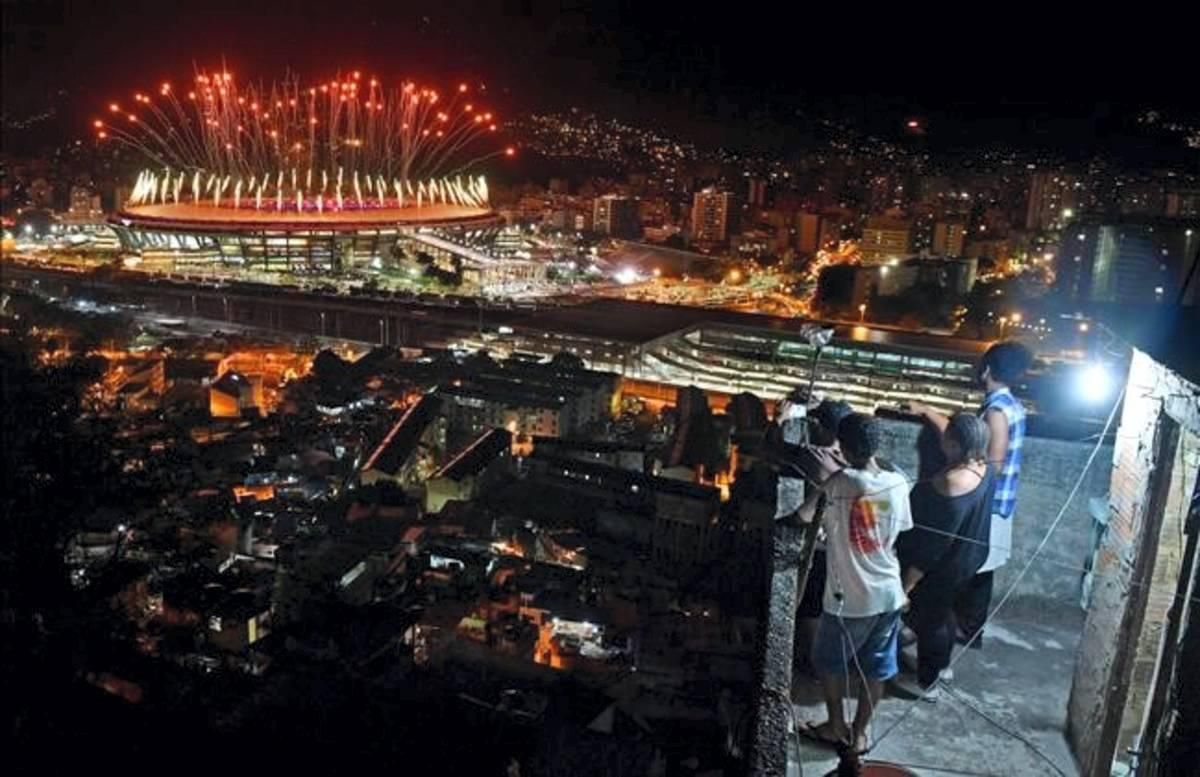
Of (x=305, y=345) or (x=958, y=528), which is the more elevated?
(x=958, y=528)

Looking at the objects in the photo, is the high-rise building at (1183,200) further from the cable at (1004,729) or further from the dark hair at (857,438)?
the dark hair at (857,438)

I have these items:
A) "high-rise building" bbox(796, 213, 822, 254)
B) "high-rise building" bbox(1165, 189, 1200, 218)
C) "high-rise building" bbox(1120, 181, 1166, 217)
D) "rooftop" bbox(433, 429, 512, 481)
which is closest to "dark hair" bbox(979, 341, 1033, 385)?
"high-rise building" bbox(1165, 189, 1200, 218)

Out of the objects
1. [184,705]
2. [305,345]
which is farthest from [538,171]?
[184,705]

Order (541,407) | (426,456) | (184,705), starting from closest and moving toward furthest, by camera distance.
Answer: (184,705)
(426,456)
(541,407)

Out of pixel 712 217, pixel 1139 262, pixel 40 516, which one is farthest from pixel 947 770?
pixel 712 217

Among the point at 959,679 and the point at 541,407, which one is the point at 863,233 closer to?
the point at 541,407

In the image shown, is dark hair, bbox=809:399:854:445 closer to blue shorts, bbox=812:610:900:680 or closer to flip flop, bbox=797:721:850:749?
blue shorts, bbox=812:610:900:680
